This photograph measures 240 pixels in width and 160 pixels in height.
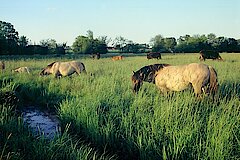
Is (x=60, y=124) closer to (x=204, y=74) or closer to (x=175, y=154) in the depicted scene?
(x=175, y=154)

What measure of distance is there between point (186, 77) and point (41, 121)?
13.5ft

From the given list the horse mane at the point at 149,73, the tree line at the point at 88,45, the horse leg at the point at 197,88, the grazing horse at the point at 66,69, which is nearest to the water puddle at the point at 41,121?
the horse mane at the point at 149,73

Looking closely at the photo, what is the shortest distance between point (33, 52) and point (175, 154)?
39.7 m

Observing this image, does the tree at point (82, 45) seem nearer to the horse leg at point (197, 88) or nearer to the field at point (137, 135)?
the horse leg at point (197, 88)

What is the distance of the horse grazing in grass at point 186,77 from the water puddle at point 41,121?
127 inches

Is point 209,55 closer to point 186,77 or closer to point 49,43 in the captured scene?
point 186,77

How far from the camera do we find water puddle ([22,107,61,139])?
19.6 ft

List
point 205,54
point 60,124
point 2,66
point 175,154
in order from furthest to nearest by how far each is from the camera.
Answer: point 205,54
point 2,66
point 60,124
point 175,154

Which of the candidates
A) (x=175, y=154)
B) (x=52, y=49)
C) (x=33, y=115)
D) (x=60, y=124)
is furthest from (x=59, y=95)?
(x=52, y=49)

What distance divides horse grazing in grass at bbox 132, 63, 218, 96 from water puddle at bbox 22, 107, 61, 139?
3216 millimetres

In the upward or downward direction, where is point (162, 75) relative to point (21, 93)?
upward

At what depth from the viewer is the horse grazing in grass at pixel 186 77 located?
7043mm

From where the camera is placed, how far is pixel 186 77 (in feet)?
23.7

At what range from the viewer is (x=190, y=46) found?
2357 inches
